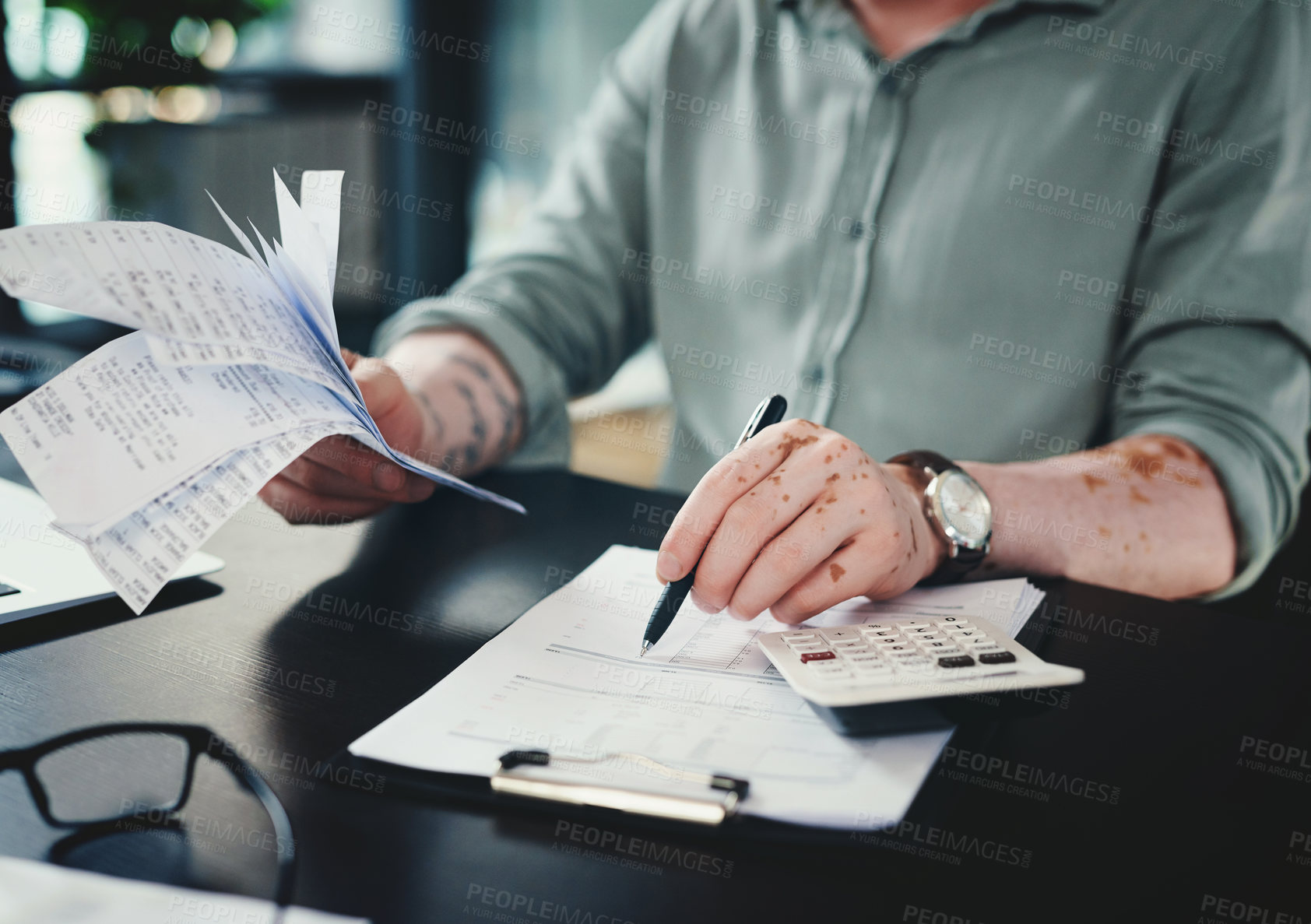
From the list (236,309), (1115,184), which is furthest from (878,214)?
(236,309)

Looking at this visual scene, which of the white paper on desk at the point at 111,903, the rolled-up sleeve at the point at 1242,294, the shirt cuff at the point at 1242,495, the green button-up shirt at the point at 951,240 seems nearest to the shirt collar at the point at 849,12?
the green button-up shirt at the point at 951,240

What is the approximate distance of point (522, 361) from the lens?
96cm

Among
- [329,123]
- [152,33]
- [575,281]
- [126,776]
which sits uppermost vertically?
[152,33]

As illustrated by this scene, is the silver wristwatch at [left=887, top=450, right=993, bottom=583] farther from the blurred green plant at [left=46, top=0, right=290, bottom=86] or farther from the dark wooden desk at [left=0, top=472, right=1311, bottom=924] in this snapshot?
the blurred green plant at [left=46, top=0, right=290, bottom=86]

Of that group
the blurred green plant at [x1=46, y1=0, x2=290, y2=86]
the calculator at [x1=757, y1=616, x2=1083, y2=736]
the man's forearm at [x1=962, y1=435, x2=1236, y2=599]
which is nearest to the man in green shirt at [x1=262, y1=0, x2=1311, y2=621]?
the man's forearm at [x1=962, y1=435, x2=1236, y2=599]

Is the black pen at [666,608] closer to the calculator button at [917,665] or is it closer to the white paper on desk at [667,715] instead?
the white paper on desk at [667,715]

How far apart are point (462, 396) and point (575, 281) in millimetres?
301

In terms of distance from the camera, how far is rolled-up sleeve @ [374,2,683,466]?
0.97 metres

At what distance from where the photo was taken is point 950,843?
1.32ft

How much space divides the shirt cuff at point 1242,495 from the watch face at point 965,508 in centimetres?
26

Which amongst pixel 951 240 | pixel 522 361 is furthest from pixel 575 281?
pixel 951 240

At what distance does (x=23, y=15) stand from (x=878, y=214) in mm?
1825

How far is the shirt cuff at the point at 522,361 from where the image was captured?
952mm

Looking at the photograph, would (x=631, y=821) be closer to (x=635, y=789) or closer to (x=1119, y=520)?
(x=635, y=789)
